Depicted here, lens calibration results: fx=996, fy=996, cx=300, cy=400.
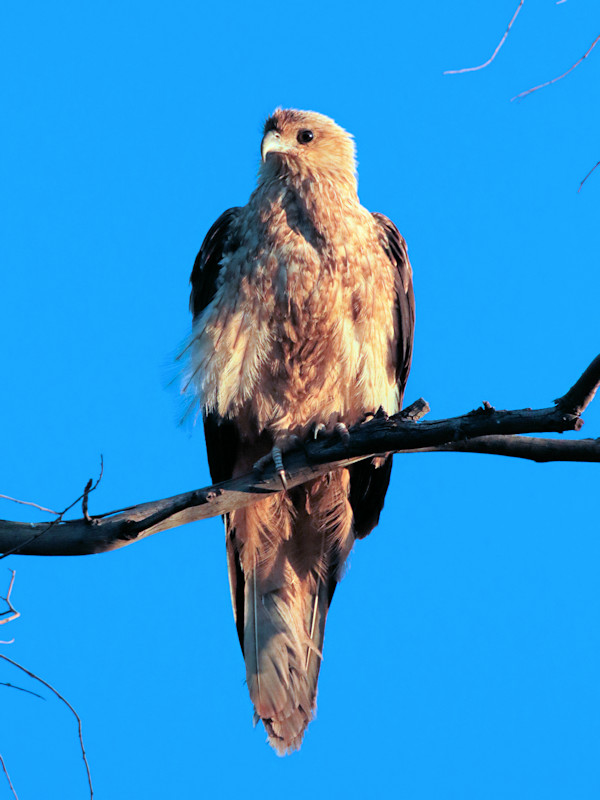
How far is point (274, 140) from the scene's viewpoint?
5164 millimetres

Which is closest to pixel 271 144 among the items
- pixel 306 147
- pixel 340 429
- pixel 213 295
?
pixel 306 147

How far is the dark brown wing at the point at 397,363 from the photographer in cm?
506

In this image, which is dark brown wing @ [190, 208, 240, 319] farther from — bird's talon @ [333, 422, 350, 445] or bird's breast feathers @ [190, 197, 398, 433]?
bird's talon @ [333, 422, 350, 445]

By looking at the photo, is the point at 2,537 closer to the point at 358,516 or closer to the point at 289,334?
the point at 289,334

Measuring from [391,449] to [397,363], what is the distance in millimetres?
1618

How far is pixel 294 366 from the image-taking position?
4.71 metres

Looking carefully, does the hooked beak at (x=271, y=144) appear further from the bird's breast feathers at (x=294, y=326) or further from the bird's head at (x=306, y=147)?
the bird's breast feathers at (x=294, y=326)

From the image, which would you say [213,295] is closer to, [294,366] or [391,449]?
[294,366]

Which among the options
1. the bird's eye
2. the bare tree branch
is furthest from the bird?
the bare tree branch

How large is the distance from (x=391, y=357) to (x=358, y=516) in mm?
861

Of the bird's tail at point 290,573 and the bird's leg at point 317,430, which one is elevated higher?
the bird's leg at point 317,430

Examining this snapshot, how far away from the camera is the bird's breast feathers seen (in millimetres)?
4621

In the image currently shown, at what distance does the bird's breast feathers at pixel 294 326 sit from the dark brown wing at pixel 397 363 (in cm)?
18

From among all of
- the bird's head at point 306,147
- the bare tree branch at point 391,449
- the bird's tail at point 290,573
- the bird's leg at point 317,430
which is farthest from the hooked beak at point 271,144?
the bare tree branch at point 391,449
